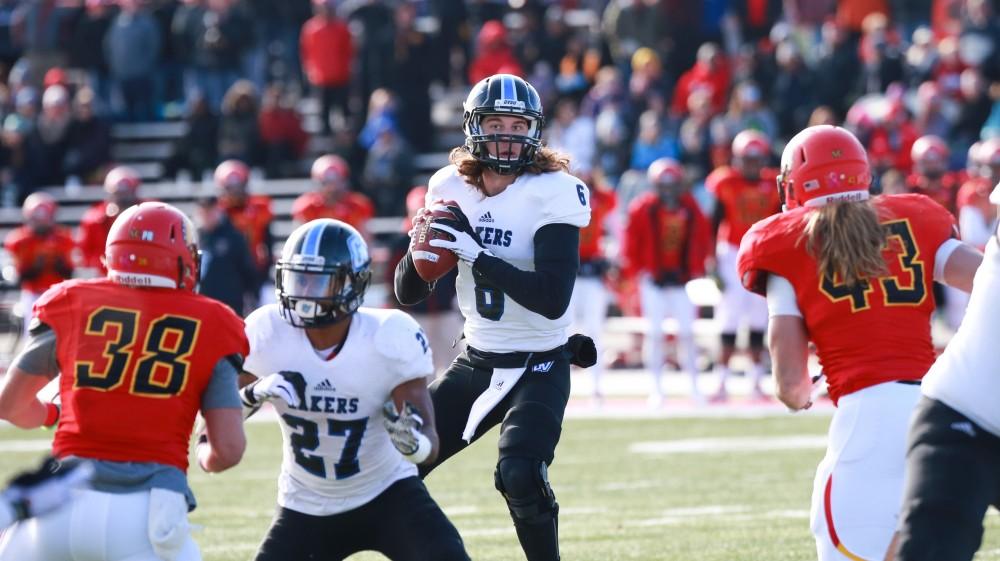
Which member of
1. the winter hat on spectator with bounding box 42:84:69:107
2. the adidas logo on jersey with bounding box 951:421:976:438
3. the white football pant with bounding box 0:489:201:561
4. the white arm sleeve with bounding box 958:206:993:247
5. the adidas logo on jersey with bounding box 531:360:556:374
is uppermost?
the winter hat on spectator with bounding box 42:84:69:107

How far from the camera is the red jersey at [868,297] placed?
431 cm

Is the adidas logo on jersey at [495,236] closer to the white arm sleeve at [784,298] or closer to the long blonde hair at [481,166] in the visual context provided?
the long blonde hair at [481,166]

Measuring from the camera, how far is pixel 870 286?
14.2 ft

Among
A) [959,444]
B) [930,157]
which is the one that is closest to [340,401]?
[959,444]

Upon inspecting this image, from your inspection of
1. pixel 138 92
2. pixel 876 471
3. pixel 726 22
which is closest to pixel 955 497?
pixel 876 471

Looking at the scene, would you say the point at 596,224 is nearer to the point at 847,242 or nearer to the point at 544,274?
the point at 544,274

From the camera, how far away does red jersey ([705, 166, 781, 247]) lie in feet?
42.2

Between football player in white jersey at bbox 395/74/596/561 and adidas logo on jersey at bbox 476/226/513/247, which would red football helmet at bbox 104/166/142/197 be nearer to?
football player in white jersey at bbox 395/74/596/561

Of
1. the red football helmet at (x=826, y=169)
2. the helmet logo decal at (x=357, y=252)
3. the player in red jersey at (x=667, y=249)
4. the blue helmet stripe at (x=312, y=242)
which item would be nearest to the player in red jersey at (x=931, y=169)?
the player in red jersey at (x=667, y=249)

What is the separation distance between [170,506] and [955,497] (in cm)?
188

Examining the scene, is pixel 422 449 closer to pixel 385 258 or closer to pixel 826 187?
pixel 826 187

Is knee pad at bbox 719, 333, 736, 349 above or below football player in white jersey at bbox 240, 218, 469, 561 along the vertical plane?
below

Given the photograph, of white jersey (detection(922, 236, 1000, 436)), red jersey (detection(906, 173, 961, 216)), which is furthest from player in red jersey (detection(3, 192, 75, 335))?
white jersey (detection(922, 236, 1000, 436))

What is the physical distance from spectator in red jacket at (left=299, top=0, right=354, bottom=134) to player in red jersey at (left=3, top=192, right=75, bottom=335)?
430cm
